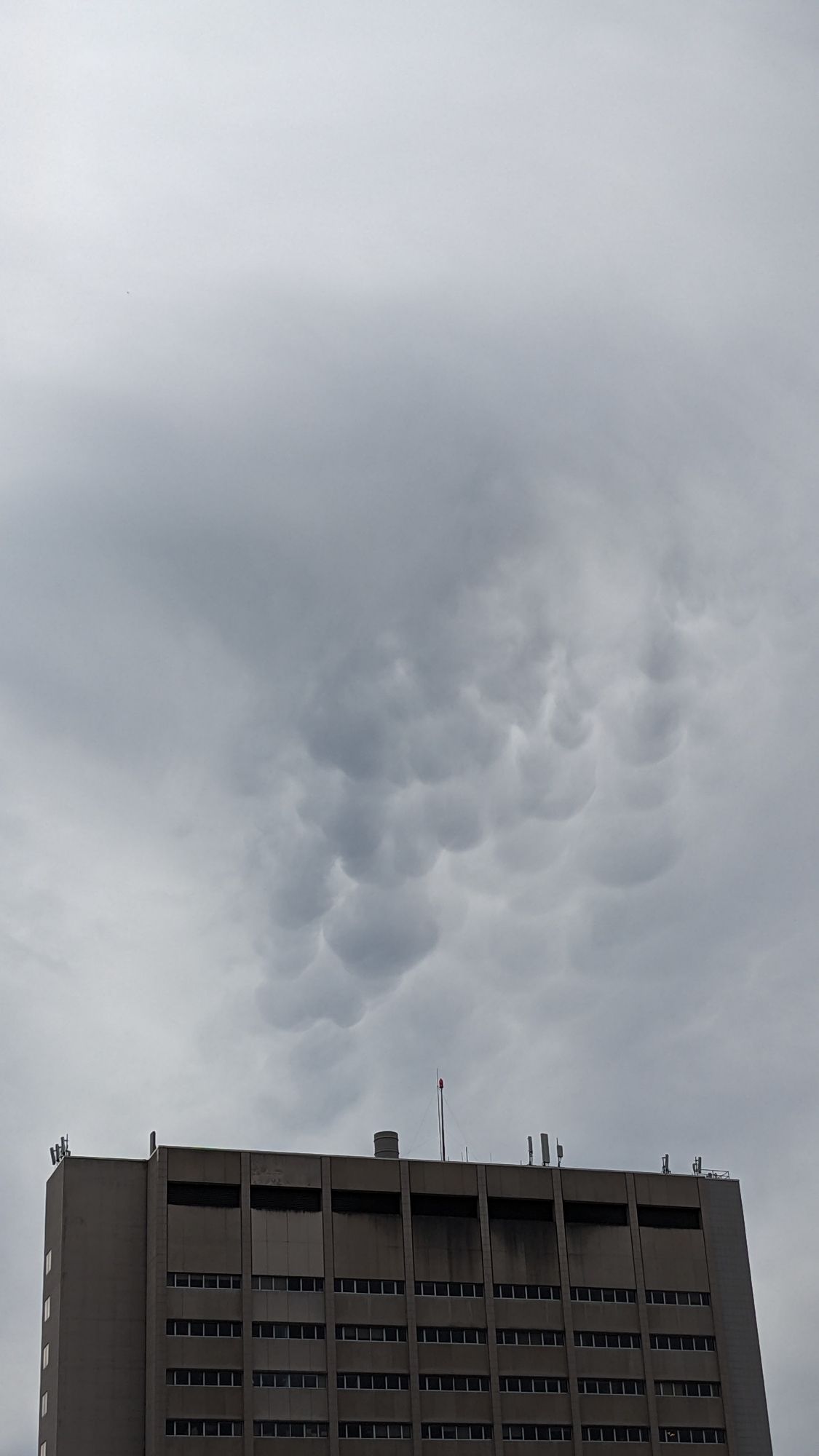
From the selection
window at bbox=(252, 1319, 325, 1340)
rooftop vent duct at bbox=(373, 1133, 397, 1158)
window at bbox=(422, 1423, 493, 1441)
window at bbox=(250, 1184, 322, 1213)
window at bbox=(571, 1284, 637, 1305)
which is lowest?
window at bbox=(422, 1423, 493, 1441)

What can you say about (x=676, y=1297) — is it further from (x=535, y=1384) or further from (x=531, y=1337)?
(x=535, y=1384)

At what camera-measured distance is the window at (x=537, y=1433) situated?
3959 inches

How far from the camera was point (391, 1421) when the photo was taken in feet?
323

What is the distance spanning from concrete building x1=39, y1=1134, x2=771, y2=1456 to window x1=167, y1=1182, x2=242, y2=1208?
12cm

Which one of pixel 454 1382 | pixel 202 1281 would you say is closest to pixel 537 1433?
pixel 454 1382

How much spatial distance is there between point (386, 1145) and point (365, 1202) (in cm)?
597

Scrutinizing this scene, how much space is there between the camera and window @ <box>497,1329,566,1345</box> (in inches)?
4031

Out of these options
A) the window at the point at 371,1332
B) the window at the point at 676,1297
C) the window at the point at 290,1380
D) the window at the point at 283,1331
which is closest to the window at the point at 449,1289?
the window at the point at 371,1332

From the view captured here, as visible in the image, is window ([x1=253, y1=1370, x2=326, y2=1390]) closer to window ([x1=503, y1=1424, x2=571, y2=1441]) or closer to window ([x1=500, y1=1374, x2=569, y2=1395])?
window ([x1=500, y1=1374, x2=569, y2=1395])

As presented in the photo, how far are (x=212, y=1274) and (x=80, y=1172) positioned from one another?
9.97m

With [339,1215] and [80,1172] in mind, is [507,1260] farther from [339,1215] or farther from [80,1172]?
[80,1172]

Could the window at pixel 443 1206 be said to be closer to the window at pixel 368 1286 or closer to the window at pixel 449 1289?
the window at pixel 449 1289

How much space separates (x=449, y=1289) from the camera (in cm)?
10250

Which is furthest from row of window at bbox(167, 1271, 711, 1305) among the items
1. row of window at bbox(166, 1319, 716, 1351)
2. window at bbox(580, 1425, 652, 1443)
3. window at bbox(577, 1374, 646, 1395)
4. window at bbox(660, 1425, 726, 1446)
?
window at bbox(660, 1425, 726, 1446)
